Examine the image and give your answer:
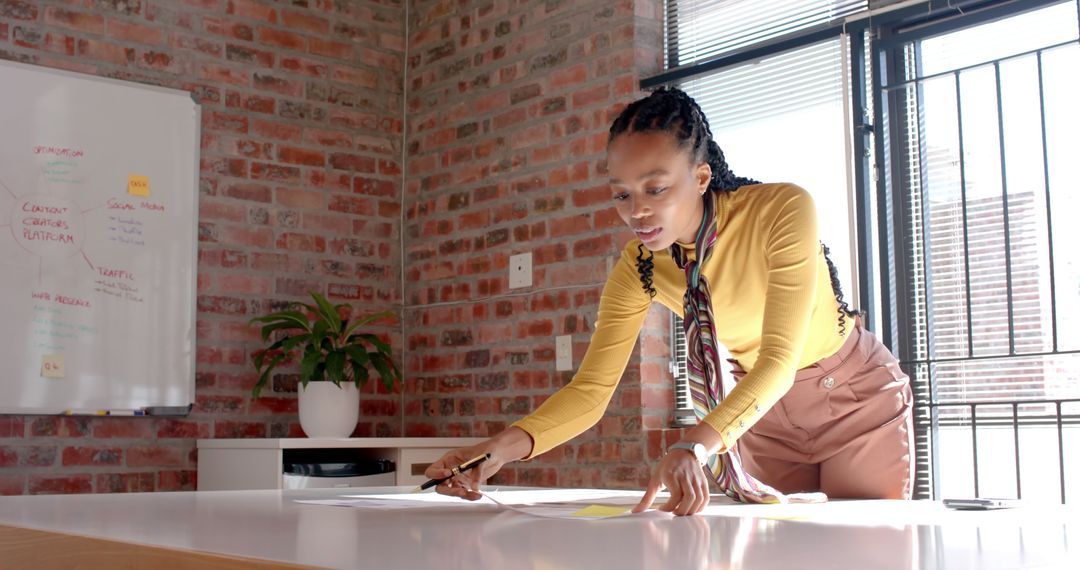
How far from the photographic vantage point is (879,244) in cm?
339

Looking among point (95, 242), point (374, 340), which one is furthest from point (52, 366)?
point (374, 340)

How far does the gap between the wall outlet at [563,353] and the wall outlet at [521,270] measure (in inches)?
10.7

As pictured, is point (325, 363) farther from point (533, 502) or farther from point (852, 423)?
point (533, 502)

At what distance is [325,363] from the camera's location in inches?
167

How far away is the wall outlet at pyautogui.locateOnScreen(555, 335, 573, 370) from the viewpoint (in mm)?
4059

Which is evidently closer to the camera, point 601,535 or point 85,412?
point 601,535

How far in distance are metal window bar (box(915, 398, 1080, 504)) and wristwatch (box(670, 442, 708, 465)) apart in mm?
1783

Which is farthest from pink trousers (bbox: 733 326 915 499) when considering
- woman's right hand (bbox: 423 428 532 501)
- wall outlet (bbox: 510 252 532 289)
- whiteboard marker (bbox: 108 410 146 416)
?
whiteboard marker (bbox: 108 410 146 416)

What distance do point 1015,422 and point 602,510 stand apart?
2.00m

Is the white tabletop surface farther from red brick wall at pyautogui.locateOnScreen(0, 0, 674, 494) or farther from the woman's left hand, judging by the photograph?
red brick wall at pyautogui.locateOnScreen(0, 0, 674, 494)

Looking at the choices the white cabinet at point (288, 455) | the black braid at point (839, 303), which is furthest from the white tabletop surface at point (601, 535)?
the white cabinet at point (288, 455)

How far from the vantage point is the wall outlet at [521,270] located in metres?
4.27

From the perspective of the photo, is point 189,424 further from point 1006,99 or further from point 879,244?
point 1006,99

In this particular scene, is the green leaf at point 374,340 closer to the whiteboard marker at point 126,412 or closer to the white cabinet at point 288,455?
the white cabinet at point 288,455
